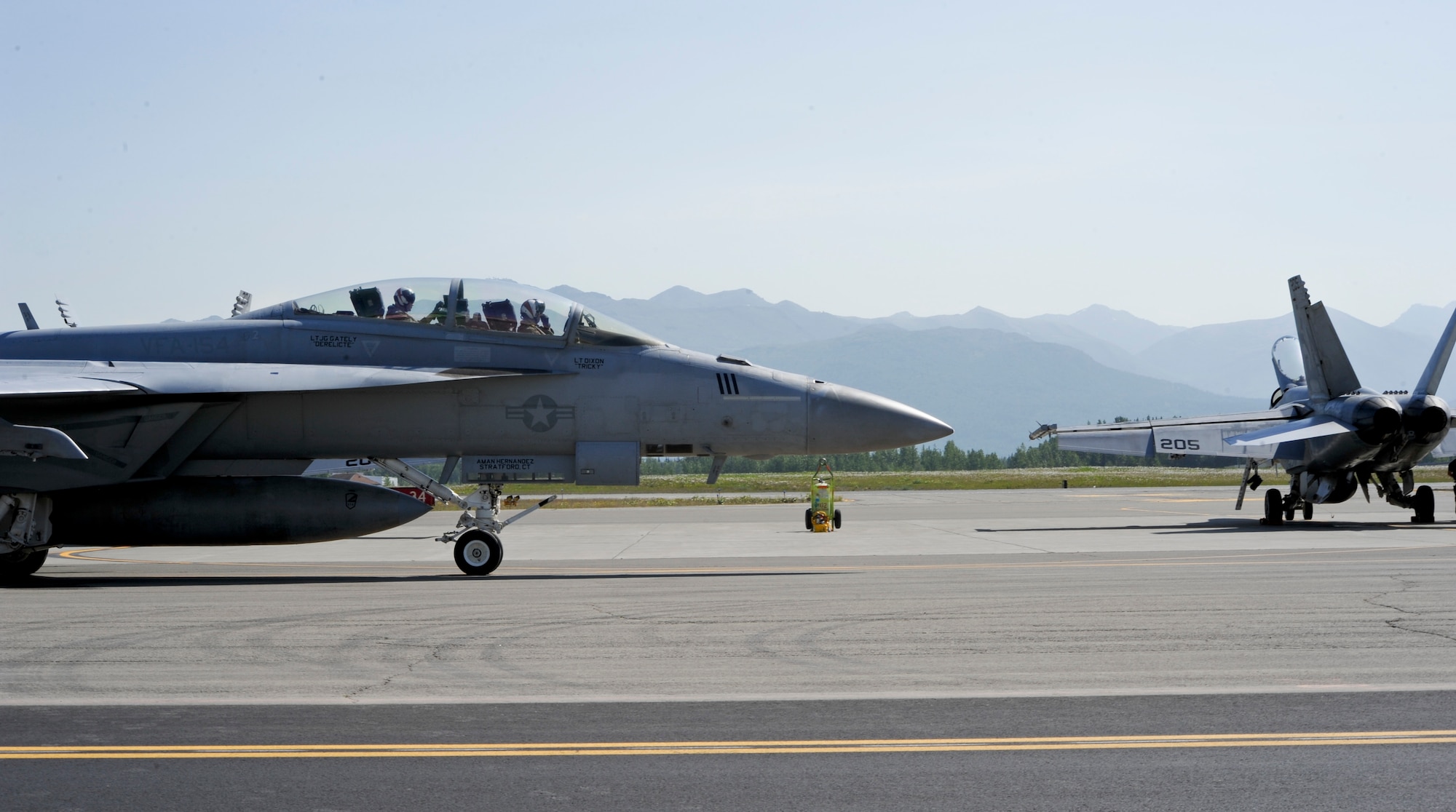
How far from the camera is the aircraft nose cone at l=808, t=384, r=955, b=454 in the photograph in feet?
46.6

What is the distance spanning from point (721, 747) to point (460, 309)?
9.99 meters

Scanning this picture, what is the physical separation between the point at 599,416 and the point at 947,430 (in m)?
4.31

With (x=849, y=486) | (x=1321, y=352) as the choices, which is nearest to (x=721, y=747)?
(x=1321, y=352)

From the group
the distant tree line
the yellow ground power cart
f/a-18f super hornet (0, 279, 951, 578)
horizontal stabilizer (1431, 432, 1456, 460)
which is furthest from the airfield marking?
the distant tree line

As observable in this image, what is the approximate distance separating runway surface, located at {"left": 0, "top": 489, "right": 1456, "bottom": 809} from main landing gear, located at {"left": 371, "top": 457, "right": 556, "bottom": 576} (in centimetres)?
41

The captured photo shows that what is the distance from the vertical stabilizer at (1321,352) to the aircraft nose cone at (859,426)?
15.1m

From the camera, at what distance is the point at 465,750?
552cm

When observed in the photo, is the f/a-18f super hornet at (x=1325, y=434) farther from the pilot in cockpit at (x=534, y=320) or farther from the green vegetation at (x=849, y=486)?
the green vegetation at (x=849, y=486)

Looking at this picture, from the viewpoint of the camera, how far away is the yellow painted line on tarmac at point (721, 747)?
17.9 feet

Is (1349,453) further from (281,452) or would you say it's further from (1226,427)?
(281,452)

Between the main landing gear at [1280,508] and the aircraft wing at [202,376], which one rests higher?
the aircraft wing at [202,376]

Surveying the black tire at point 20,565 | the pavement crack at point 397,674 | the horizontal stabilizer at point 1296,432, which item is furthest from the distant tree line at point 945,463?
the pavement crack at point 397,674

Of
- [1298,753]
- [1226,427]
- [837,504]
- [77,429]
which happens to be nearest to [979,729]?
[1298,753]

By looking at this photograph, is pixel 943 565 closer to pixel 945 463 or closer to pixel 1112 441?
pixel 1112 441
